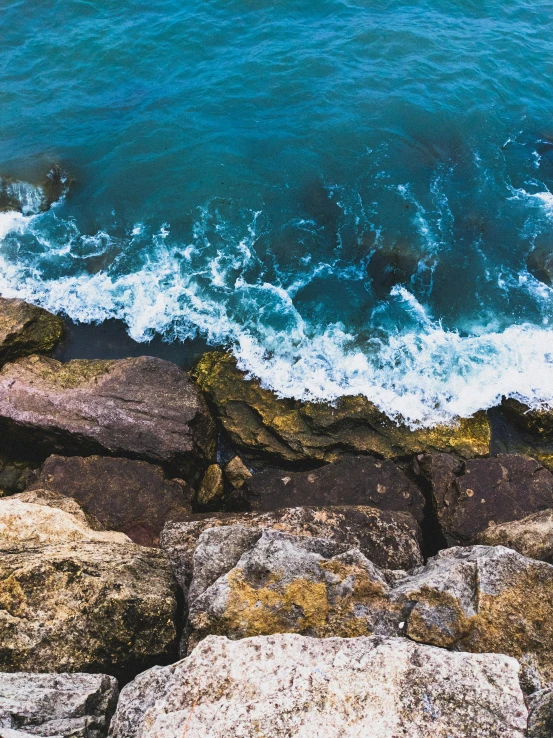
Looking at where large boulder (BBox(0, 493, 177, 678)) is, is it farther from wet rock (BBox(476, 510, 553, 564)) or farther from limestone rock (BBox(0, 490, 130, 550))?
wet rock (BBox(476, 510, 553, 564))

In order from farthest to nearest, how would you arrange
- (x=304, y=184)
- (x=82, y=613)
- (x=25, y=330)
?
(x=304, y=184) → (x=25, y=330) → (x=82, y=613)

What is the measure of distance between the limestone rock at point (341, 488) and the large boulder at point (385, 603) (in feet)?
13.3

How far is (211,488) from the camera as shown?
39.9 ft

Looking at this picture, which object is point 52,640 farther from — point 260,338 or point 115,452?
point 260,338

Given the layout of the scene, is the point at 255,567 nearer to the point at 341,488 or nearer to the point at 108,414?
the point at 341,488

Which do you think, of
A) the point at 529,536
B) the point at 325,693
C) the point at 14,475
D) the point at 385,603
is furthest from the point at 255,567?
the point at 14,475

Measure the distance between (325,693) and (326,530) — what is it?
3.83 metres

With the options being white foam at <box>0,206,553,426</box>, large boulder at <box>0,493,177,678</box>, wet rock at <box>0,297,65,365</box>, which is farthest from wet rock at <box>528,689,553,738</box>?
wet rock at <box>0,297,65,365</box>

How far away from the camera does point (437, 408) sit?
45.5 ft

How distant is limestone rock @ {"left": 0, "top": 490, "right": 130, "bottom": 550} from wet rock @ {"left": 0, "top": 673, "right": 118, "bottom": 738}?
2512mm

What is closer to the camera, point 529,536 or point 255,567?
point 255,567

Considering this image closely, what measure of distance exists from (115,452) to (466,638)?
8030 mm

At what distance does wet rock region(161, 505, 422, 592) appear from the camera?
27.5 ft

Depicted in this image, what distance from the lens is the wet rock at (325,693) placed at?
4785 millimetres
